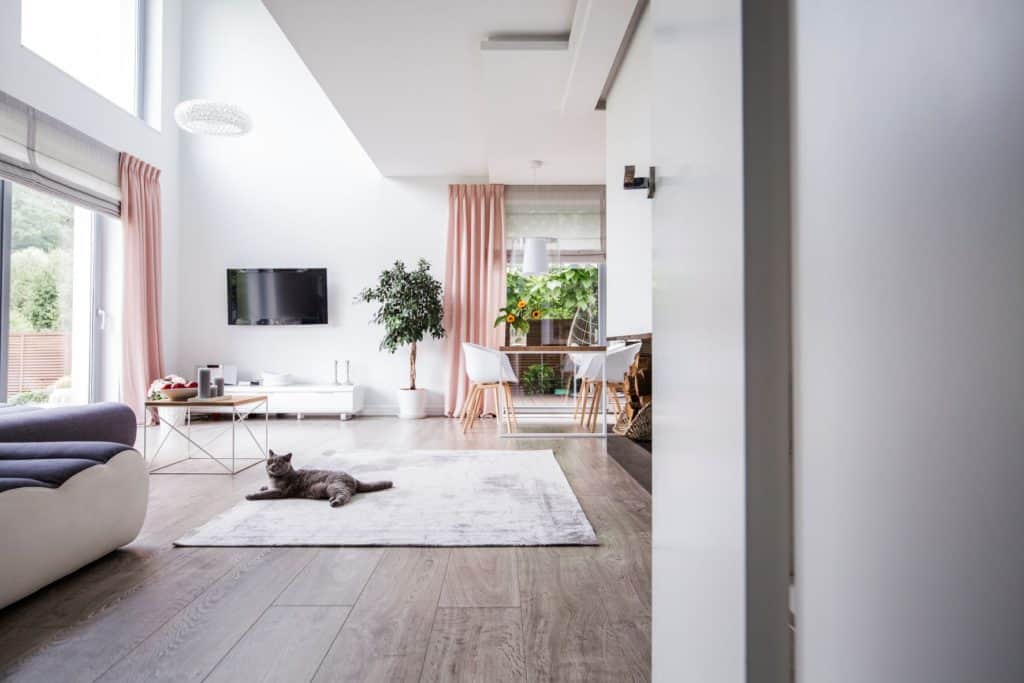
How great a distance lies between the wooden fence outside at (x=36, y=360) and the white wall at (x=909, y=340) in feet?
18.0

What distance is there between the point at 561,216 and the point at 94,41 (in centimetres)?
473

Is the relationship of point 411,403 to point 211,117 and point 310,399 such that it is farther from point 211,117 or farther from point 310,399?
point 211,117

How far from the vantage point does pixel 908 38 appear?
1.34 ft

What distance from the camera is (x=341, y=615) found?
4.90 feet

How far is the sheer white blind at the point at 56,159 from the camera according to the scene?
400 centimetres

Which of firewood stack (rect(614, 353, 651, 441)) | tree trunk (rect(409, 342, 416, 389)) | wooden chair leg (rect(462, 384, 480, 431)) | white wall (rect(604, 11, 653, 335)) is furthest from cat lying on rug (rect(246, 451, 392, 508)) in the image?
tree trunk (rect(409, 342, 416, 389))

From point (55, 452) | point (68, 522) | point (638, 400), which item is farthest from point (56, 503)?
point (638, 400)

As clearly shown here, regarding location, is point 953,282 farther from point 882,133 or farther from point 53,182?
point 53,182

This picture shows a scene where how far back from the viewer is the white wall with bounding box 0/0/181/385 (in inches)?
160

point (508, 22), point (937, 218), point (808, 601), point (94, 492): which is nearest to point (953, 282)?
point (937, 218)

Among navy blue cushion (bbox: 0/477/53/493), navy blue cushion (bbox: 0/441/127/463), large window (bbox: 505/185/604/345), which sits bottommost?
navy blue cushion (bbox: 0/477/53/493)

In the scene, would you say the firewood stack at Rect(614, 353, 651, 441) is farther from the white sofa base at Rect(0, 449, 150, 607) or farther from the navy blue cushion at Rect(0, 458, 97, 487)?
the navy blue cushion at Rect(0, 458, 97, 487)

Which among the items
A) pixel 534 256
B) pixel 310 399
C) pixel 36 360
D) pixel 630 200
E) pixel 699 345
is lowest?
pixel 310 399

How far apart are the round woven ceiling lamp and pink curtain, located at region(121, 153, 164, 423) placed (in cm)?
151
